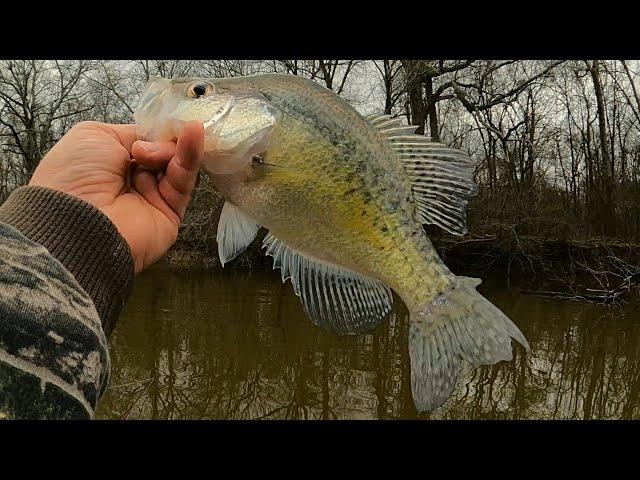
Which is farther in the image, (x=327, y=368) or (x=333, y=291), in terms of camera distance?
(x=327, y=368)

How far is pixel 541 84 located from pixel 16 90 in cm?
2098

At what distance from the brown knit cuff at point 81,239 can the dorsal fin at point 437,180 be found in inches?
47.5

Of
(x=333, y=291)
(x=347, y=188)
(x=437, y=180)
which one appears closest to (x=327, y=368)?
(x=333, y=291)

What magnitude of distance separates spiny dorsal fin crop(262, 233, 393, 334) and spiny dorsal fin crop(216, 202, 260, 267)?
0.12 m

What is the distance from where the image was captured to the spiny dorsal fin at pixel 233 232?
7.36 ft

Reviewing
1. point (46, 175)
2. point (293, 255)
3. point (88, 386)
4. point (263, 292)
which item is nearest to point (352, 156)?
point (293, 255)

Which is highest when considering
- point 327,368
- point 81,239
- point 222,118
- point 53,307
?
point 222,118

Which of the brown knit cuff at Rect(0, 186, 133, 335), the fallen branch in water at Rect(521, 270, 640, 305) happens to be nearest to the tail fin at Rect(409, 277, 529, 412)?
the brown knit cuff at Rect(0, 186, 133, 335)

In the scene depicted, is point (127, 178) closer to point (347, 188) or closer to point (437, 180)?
point (347, 188)

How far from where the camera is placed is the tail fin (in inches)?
80.7

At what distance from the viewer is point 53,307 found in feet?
5.16

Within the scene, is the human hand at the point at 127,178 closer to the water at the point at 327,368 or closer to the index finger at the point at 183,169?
the index finger at the point at 183,169

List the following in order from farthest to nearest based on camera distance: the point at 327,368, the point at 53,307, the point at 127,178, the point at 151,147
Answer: the point at 327,368 → the point at 127,178 → the point at 151,147 → the point at 53,307

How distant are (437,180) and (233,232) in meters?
0.88
